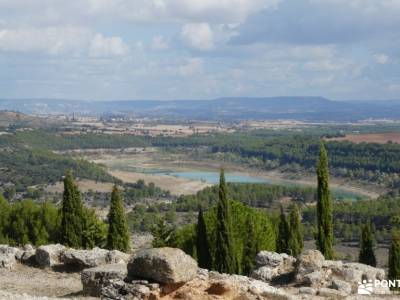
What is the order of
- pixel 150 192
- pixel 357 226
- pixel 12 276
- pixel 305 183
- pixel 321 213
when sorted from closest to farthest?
pixel 12 276, pixel 321 213, pixel 357 226, pixel 150 192, pixel 305 183

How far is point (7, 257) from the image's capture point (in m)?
30.4

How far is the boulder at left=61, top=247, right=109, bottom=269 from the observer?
29.2m

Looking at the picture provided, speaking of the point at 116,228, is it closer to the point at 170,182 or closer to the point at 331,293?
the point at 331,293

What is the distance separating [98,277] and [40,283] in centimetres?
528

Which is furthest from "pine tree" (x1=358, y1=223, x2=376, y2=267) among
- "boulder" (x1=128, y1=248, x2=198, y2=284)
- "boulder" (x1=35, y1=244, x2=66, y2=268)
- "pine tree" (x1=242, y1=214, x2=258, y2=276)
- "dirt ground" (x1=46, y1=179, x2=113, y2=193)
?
"dirt ground" (x1=46, y1=179, x2=113, y2=193)

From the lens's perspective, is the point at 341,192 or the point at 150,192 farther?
the point at 341,192

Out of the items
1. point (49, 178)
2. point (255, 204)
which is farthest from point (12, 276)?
point (49, 178)

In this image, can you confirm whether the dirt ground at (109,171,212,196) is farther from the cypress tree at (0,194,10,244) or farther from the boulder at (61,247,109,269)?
the boulder at (61,247,109,269)

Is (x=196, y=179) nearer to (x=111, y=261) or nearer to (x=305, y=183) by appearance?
(x=305, y=183)

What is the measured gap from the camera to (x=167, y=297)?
65.3 ft

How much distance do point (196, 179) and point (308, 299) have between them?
546 ft

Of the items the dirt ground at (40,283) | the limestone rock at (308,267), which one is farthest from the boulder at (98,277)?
the limestone rock at (308,267)

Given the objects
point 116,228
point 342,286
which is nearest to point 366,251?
point 116,228

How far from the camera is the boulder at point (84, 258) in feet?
95.7
